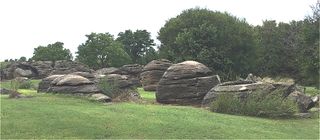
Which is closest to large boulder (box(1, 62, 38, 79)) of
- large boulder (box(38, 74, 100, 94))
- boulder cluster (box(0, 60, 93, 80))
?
boulder cluster (box(0, 60, 93, 80))

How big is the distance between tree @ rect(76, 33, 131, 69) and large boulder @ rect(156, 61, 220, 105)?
175ft

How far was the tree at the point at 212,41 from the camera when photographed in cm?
4897

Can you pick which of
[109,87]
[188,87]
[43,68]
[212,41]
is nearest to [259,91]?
[188,87]

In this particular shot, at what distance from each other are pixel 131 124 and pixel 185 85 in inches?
433

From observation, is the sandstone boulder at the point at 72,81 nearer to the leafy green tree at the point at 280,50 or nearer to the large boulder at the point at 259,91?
the large boulder at the point at 259,91

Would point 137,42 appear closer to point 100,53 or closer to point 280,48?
point 100,53

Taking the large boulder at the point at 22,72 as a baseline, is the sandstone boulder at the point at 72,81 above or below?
below

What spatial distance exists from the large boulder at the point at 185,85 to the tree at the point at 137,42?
71.3 meters

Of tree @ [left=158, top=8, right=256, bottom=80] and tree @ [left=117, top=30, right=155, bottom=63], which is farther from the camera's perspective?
tree @ [left=117, top=30, right=155, bottom=63]

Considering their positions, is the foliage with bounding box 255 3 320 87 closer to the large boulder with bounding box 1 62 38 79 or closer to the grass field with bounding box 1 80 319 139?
the large boulder with bounding box 1 62 38 79

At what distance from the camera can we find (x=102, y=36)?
85.2 meters

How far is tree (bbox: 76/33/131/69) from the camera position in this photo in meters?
82.2

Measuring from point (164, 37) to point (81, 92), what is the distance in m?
33.2

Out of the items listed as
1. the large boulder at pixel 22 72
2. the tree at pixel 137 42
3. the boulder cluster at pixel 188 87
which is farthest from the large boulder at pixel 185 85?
the tree at pixel 137 42
